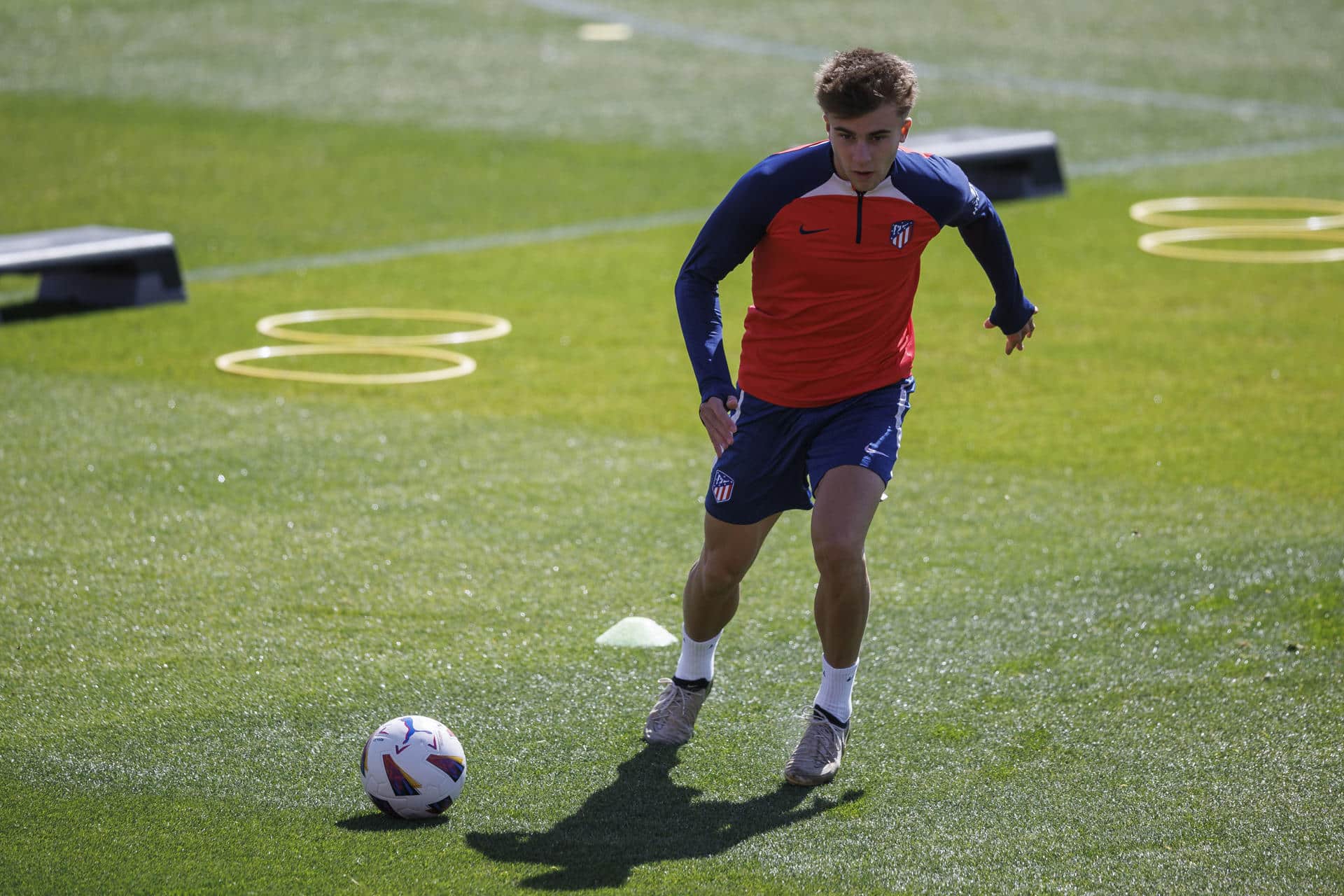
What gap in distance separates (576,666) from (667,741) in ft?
2.51

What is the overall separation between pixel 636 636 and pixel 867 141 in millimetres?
2238

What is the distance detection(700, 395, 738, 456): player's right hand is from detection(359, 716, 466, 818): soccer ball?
3.98 ft

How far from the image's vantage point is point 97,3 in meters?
27.2

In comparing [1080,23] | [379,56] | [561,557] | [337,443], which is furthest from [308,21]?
[561,557]

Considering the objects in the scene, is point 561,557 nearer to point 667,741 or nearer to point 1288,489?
point 667,741

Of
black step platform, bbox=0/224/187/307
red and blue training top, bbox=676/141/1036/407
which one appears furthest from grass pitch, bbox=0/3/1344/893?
red and blue training top, bbox=676/141/1036/407

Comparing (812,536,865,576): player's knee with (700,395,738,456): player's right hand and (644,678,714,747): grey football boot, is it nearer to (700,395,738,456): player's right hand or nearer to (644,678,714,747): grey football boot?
(700,395,738,456): player's right hand

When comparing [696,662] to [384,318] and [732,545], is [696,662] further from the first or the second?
[384,318]

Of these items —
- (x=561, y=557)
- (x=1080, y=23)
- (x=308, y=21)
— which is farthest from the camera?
(x=1080, y=23)

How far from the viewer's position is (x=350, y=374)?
10.3 meters

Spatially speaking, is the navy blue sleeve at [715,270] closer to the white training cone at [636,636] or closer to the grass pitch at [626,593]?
the grass pitch at [626,593]

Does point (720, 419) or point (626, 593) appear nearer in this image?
point (720, 419)

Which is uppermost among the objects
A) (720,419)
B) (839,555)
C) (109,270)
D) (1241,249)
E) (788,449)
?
(720,419)

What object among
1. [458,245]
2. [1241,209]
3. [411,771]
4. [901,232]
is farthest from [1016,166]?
[411,771]
